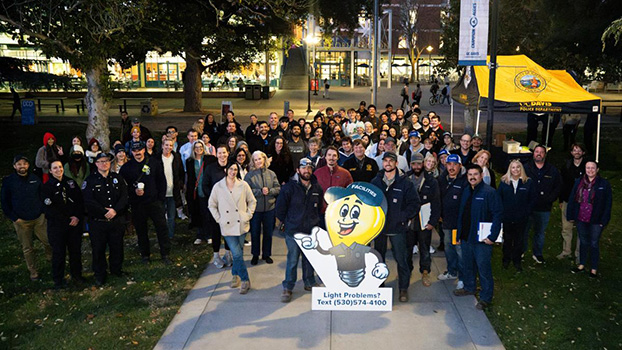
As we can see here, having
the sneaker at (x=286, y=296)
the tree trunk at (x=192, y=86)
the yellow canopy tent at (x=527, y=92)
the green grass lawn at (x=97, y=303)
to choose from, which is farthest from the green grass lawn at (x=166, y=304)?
the tree trunk at (x=192, y=86)

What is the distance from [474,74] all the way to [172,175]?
8387 mm

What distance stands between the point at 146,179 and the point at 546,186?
5989mm

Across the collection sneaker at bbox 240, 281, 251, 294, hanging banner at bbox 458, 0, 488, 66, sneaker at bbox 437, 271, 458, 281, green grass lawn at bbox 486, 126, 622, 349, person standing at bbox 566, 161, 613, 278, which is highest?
hanging banner at bbox 458, 0, 488, 66

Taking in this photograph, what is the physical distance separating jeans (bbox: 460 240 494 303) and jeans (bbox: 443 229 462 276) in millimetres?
209

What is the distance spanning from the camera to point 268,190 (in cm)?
804

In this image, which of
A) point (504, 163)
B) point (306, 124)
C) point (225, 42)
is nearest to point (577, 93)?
point (504, 163)

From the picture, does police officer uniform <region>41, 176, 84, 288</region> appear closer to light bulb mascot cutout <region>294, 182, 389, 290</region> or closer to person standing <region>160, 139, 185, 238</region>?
person standing <region>160, 139, 185, 238</region>

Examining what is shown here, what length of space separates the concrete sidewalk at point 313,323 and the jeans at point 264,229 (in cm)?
84

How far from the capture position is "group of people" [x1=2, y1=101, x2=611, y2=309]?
7.05 meters

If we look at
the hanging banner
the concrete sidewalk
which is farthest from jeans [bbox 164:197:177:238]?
the hanging banner

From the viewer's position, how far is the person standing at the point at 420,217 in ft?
24.6

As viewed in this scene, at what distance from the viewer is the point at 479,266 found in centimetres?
698

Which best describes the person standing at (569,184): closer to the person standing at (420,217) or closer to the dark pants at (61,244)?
the person standing at (420,217)

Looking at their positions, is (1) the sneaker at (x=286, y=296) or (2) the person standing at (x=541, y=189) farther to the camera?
(2) the person standing at (x=541, y=189)
